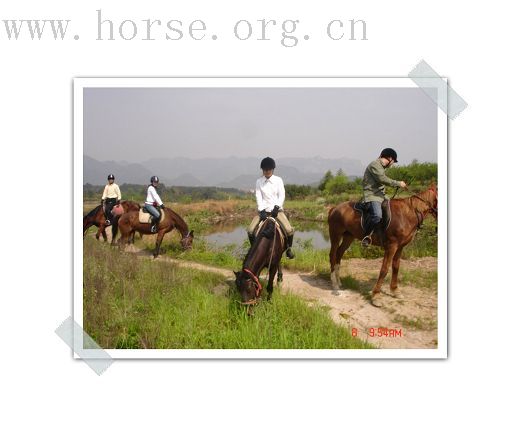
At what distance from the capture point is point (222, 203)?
4879 mm

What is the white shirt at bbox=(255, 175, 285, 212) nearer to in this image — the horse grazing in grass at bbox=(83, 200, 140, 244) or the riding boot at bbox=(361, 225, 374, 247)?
the riding boot at bbox=(361, 225, 374, 247)

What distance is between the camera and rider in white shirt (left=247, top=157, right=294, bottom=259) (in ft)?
13.1

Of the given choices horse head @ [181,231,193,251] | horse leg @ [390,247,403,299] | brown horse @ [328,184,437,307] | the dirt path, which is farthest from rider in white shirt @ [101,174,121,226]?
horse leg @ [390,247,403,299]

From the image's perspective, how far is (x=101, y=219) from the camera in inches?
Answer: 179

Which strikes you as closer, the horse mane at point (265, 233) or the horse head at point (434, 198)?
the horse mane at point (265, 233)

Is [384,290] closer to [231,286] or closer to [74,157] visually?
[231,286]

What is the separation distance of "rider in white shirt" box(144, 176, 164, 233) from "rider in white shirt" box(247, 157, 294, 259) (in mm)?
1400

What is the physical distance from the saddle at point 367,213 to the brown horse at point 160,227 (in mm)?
2648

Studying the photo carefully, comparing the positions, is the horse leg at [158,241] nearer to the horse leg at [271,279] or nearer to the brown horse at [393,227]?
the horse leg at [271,279]

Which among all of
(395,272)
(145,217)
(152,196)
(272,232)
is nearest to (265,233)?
(272,232)

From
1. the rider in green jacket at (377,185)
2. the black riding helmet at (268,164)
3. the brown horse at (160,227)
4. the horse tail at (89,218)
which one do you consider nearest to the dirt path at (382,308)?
the rider in green jacket at (377,185)

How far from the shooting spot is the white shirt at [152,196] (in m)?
4.63

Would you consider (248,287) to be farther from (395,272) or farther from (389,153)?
(389,153)

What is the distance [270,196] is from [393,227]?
1648 millimetres
